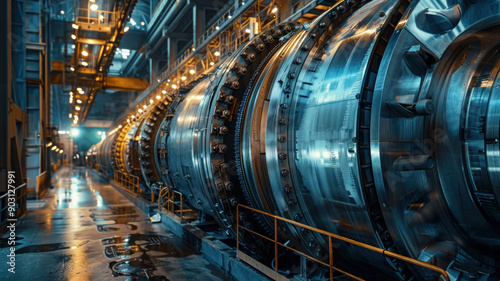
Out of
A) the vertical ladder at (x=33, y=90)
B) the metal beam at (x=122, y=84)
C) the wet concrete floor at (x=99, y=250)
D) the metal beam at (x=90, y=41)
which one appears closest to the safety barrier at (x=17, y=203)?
the wet concrete floor at (x=99, y=250)

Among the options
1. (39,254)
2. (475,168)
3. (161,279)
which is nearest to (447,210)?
(475,168)

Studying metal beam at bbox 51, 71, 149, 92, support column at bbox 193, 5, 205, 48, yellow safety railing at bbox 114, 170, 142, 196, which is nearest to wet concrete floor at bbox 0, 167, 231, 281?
yellow safety railing at bbox 114, 170, 142, 196

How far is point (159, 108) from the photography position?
433 inches

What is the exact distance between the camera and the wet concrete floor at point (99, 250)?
6023mm

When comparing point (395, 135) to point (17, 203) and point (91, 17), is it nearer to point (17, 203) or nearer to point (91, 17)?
point (17, 203)

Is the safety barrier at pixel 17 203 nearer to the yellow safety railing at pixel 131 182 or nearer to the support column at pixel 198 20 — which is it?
the yellow safety railing at pixel 131 182

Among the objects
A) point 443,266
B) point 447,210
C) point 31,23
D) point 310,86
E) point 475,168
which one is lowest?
point 443,266

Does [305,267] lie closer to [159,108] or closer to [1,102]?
[159,108]

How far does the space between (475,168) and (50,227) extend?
10009mm

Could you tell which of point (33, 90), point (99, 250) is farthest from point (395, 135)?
point (33, 90)

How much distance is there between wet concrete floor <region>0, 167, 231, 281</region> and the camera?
6.02m

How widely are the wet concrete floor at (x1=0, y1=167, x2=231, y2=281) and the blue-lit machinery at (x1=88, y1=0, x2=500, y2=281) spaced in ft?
9.02

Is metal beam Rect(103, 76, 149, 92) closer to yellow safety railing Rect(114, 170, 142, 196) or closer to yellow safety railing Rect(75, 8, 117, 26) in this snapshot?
yellow safety railing Rect(75, 8, 117, 26)

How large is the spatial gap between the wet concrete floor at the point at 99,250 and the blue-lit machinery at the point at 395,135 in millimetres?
2750
